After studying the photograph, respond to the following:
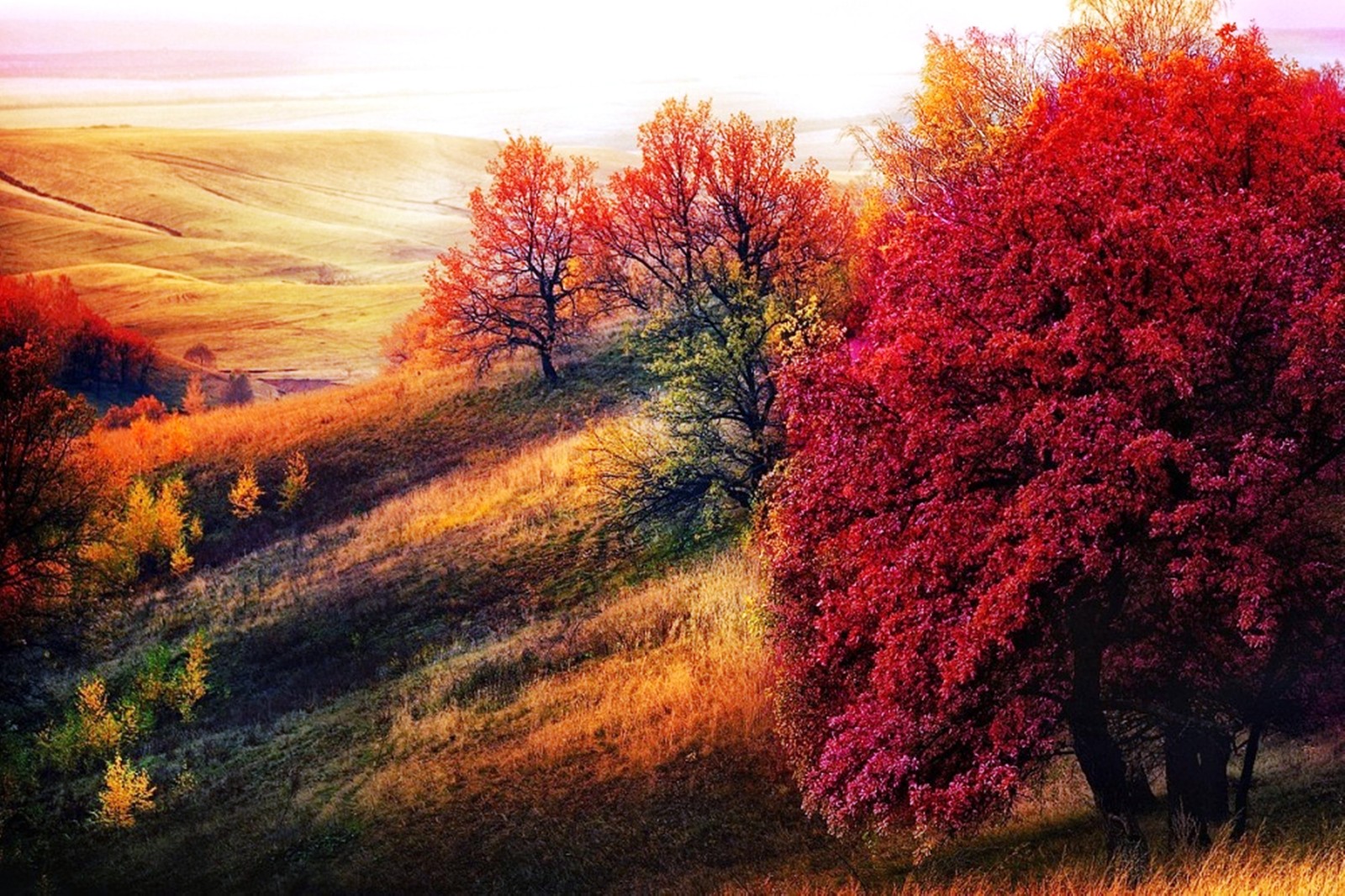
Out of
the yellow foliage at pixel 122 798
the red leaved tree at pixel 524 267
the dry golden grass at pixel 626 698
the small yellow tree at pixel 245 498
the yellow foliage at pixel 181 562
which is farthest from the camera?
the red leaved tree at pixel 524 267

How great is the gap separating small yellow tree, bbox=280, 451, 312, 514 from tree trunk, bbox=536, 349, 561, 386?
43.3ft

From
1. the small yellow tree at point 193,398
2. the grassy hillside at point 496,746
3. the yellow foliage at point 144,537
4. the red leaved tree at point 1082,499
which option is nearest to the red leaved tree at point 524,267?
the grassy hillside at point 496,746

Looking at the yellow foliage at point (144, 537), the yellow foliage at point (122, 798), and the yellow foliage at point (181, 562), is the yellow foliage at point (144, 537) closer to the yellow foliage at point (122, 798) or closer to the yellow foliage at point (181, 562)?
the yellow foliage at point (181, 562)

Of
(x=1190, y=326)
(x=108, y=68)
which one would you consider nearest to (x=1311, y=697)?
(x=1190, y=326)

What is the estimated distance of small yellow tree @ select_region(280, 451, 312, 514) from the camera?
162ft

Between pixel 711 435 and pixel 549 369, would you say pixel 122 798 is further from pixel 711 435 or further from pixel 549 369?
pixel 549 369

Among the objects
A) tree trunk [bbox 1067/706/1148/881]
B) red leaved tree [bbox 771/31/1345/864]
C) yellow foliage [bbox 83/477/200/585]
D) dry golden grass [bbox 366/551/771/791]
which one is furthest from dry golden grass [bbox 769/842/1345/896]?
yellow foliage [bbox 83/477/200/585]

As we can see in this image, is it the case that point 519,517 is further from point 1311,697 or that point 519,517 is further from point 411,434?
point 1311,697

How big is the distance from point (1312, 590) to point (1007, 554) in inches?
148

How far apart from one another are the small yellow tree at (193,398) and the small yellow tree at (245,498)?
73.2 feet

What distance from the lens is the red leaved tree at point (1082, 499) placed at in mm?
10938

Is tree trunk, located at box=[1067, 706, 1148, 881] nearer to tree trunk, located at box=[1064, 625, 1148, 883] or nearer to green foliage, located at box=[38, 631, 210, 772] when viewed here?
tree trunk, located at box=[1064, 625, 1148, 883]

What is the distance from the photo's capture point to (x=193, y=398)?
72.9 m

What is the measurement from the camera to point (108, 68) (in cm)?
19512
